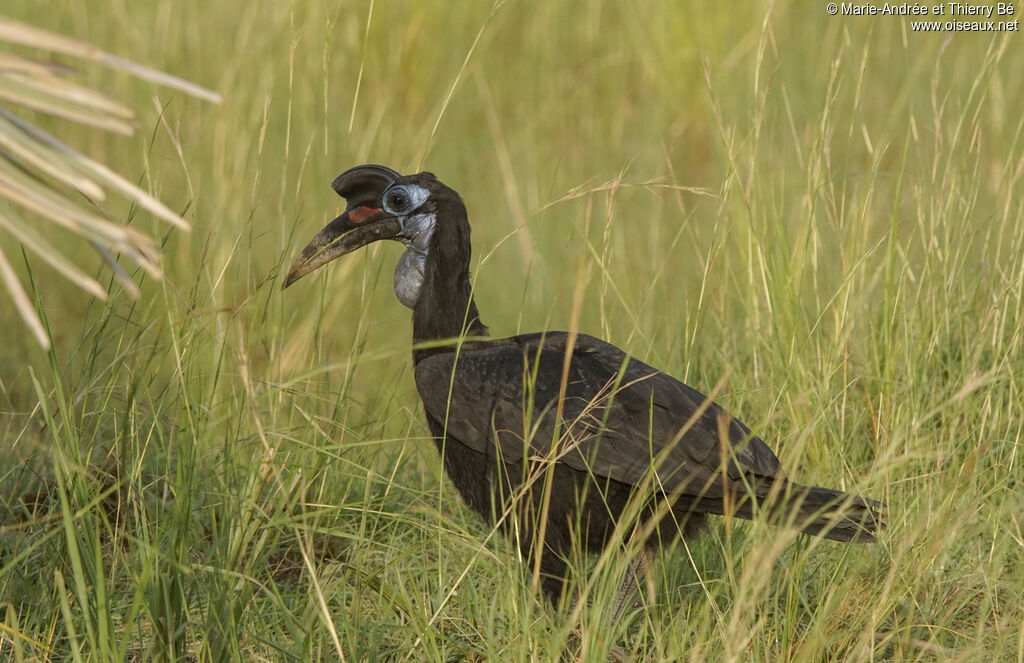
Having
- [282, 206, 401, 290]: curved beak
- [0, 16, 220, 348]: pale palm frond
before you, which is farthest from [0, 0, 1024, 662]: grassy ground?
[0, 16, 220, 348]: pale palm frond

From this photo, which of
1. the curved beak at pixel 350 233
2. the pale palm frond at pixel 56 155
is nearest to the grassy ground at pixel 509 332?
the curved beak at pixel 350 233

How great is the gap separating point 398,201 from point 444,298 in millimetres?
321

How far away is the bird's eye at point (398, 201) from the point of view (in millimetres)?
3379

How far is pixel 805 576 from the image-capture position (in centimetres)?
299

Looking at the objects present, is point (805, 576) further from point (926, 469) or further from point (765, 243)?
point (765, 243)

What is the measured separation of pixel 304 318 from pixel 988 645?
3067 mm

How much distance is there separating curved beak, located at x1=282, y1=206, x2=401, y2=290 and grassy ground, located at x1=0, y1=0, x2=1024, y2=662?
0.26 ft

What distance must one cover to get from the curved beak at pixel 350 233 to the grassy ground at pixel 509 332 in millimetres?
79

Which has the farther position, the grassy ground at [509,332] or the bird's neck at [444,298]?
the bird's neck at [444,298]

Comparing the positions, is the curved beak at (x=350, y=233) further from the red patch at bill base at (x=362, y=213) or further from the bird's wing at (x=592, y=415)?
the bird's wing at (x=592, y=415)

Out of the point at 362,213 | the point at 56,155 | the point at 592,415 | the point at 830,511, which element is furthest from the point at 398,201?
the point at 56,155

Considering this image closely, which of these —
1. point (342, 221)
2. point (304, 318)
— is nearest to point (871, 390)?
point (342, 221)

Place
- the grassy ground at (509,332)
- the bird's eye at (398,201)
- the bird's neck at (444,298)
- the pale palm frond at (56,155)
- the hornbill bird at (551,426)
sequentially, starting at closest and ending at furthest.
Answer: the pale palm frond at (56,155)
the grassy ground at (509,332)
the hornbill bird at (551,426)
the bird's neck at (444,298)
the bird's eye at (398,201)

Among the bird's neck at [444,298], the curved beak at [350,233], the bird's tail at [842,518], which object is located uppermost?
the curved beak at [350,233]
